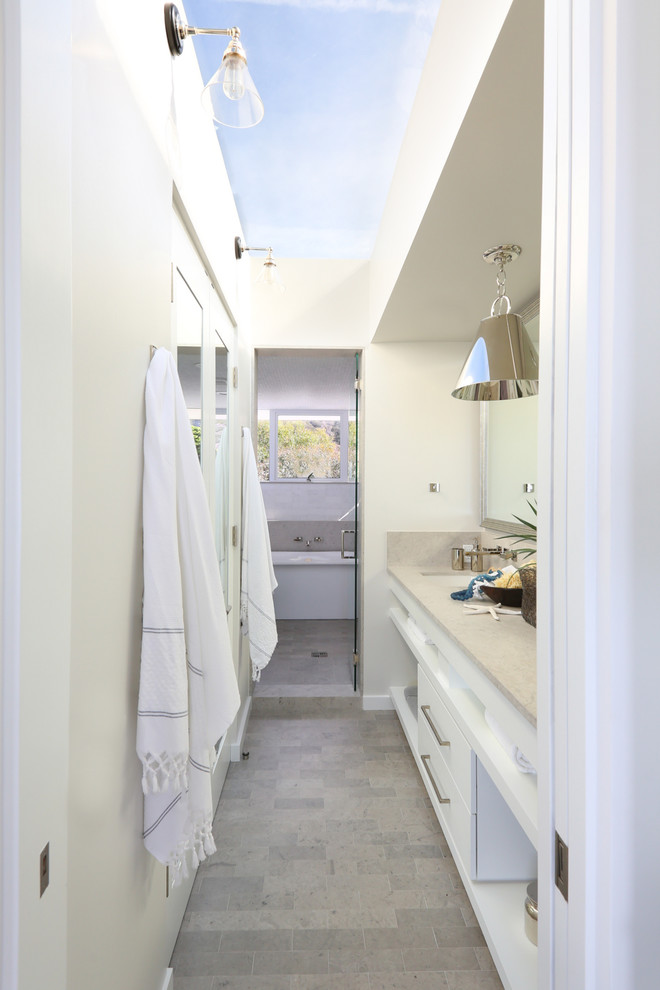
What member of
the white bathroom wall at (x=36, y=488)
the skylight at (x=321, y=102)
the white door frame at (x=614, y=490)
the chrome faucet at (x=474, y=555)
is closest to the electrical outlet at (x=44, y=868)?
the white bathroom wall at (x=36, y=488)

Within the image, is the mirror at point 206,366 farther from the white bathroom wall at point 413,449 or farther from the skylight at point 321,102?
the white bathroom wall at point 413,449

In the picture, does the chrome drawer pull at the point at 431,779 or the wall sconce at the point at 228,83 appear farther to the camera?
the chrome drawer pull at the point at 431,779

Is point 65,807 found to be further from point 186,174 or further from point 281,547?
point 281,547

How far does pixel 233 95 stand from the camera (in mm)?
1285

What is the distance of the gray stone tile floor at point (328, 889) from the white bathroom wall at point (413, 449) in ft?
3.02

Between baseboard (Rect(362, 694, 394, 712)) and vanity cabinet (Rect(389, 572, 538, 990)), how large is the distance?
1.05m

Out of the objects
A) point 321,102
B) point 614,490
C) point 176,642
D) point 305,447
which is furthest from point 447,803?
point 305,447

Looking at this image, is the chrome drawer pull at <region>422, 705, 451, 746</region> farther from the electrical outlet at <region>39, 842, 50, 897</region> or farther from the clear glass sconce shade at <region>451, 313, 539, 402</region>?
the electrical outlet at <region>39, 842, 50, 897</region>

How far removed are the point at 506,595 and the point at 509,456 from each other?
39.7 inches

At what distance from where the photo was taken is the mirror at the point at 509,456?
2469 mm

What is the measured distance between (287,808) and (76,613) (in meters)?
1.84

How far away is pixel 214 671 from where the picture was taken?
1.23 m

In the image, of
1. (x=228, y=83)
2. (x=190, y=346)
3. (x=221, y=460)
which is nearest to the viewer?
(x=228, y=83)

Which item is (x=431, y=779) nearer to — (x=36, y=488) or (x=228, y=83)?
(x=36, y=488)
